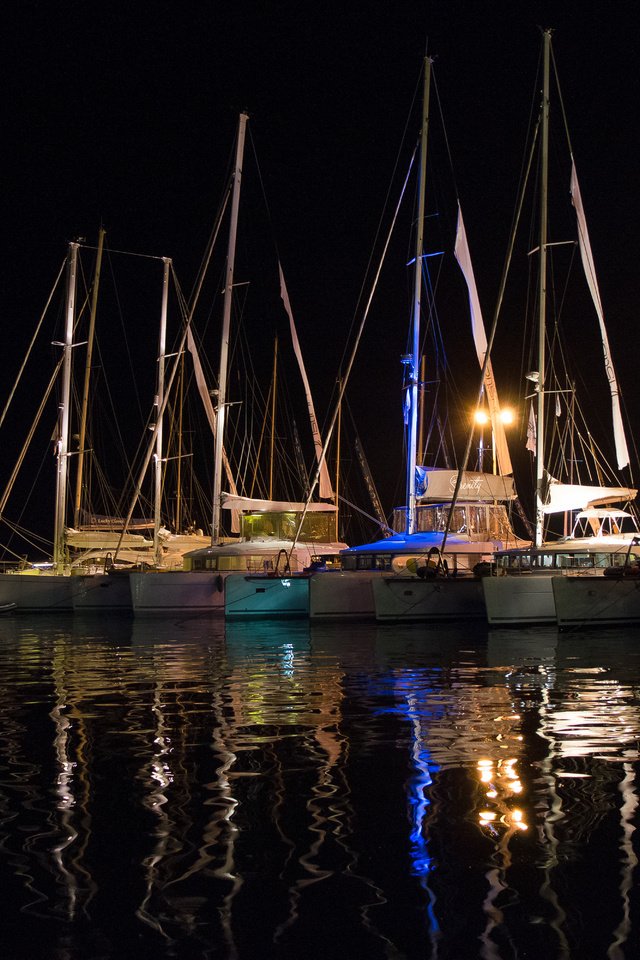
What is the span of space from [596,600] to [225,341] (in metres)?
18.2

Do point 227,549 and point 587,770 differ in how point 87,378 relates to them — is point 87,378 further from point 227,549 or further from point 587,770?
point 587,770

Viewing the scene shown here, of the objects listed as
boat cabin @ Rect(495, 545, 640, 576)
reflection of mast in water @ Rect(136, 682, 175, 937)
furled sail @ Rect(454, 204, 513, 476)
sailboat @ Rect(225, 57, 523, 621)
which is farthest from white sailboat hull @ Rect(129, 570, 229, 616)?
reflection of mast in water @ Rect(136, 682, 175, 937)

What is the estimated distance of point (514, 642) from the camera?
25.7 metres

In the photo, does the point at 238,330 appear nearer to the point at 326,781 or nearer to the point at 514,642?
the point at 514,642

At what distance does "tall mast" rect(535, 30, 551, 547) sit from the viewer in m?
33.8

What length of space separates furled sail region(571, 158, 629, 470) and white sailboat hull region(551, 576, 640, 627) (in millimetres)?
5527

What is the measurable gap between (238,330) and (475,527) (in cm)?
1399

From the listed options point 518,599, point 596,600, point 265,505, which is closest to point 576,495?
point 518,599

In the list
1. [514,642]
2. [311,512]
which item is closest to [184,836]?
[514,642]

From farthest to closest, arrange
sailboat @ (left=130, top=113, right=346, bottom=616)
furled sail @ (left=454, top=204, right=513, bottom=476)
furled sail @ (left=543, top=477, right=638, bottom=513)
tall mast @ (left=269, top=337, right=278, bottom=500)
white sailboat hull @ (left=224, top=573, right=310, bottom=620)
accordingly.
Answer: tall mast @ (left=269, top=337, right=278, bottom=500)
furled sail @ (left=454, top=204, right=513, bottom=476)
sailboat @ (left=130, top=113, right=346, bottom=616)
white sailboat hull @ (left=224, top=573, right=310, bottom=620)
furled sail @ (left=543, top=477, right=638, bottom=513)

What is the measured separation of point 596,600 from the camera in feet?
95.5

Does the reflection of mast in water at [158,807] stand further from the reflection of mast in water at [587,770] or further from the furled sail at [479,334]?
the furled sail at [479,334]

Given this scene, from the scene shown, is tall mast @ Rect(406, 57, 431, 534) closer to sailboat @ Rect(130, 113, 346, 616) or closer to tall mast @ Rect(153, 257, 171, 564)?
sailboat @ Rect(130, 113, 346, 616)

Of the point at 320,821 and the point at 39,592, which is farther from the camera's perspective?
the point at 39,592
